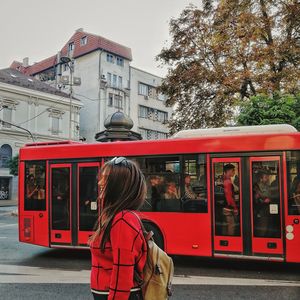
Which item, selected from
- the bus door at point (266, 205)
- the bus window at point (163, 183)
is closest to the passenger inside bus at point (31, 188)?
the bus window at point (163, 183)

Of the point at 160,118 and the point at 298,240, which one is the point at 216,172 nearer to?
the point at 298,240

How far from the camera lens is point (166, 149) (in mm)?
8703

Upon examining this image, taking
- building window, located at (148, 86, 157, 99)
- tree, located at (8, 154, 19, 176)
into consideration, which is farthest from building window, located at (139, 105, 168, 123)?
tree, located at (8, 154, 19, 176)

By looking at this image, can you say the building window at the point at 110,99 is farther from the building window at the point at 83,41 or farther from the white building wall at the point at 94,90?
the building window at the point at 83,41

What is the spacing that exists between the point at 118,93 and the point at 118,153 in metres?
42.7

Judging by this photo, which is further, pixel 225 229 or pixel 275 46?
pixel 275 46

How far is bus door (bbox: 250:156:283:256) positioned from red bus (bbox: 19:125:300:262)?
0.02m

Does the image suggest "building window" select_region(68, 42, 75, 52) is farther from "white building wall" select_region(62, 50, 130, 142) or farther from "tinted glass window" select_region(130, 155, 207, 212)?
"tinted glass window" select_region(130, 155, 207, 212)

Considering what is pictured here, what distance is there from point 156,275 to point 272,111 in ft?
39.6

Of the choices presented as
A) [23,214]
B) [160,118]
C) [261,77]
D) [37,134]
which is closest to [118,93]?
[160,118]

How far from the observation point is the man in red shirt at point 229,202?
26.2 ft

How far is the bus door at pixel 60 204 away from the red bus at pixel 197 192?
24 millimetres

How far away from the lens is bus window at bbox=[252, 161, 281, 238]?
7.73 meters

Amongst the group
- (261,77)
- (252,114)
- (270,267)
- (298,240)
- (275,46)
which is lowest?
(270,267)
